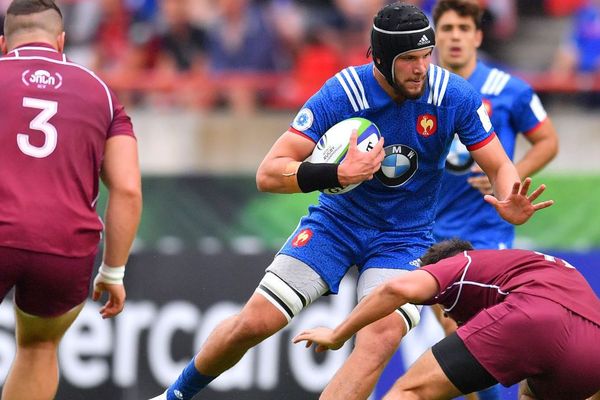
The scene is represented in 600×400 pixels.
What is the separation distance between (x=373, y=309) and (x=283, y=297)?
80 centimetres

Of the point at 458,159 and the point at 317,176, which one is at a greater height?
the point at 317,176

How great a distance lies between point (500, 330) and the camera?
6.25 m

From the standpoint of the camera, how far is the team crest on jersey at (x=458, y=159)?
27.2 ft

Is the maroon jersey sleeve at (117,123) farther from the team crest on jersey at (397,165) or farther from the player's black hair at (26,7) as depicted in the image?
the team crest on jersey at (397,165)

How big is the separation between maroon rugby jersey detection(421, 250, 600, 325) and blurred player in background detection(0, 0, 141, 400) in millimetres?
1679

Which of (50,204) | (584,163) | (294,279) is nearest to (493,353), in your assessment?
(294,279)

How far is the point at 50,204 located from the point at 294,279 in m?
1.47

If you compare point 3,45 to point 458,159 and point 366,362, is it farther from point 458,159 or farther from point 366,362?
point 458,159

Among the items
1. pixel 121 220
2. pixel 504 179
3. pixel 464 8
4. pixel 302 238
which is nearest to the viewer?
pixel 121 220

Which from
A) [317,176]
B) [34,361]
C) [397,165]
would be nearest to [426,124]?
[397,165]

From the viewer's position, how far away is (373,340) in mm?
6875

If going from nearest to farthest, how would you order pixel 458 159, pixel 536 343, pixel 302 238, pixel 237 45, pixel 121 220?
pixel 536 343
pixel 121 220
pixel 302 238
pixel 458 159
pixel 237 45

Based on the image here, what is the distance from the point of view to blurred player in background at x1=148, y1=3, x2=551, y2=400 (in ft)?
22.3

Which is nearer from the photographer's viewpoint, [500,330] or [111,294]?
[500,330]
